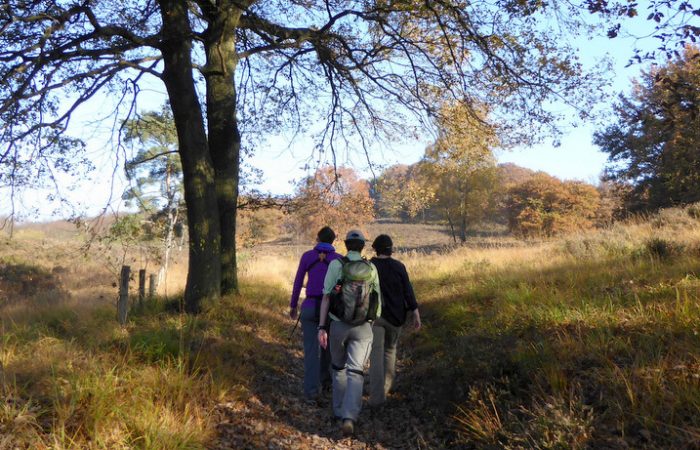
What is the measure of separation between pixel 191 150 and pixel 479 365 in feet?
18.5

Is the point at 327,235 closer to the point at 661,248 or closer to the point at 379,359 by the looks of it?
the point at 379,359

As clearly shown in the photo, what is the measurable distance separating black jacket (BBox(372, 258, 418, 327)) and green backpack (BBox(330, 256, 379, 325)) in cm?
60

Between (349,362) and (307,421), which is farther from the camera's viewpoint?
(307,421)

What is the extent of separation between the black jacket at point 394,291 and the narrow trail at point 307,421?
964mm

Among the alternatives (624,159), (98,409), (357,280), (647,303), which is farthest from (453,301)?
(624,159)

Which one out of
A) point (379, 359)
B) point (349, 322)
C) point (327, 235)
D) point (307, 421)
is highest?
point (327, 235)

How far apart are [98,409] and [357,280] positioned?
2517 mm

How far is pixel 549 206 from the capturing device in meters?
→ 32.8

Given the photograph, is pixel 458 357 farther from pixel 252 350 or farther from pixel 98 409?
pixel 98 409

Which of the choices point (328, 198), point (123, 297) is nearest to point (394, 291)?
point (123, 297)

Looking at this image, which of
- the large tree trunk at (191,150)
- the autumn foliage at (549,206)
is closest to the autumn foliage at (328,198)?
the large tree trunk at (191,150)

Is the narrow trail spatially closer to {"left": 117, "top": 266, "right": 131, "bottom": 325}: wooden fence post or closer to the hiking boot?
the hiking boot

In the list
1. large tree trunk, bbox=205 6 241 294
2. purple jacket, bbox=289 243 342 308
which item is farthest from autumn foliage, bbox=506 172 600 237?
purple jacket, bbox=289 243 342 308

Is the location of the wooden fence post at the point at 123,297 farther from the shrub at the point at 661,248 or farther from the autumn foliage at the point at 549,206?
the autumn foliage at the point at 549,206
